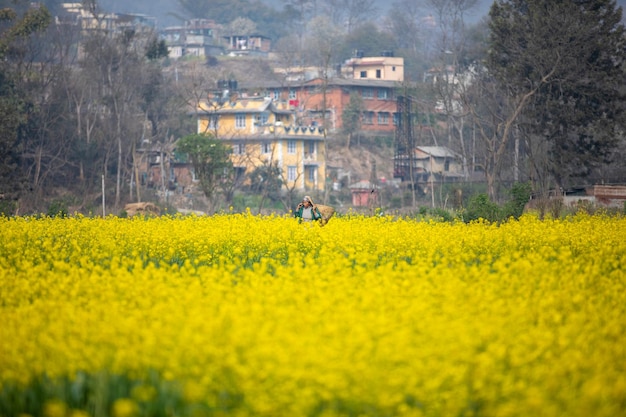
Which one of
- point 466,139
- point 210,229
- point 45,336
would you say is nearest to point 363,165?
point 466,139

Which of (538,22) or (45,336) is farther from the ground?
(538,22)

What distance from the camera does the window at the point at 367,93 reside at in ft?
255

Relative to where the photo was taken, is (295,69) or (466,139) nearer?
(466,139)

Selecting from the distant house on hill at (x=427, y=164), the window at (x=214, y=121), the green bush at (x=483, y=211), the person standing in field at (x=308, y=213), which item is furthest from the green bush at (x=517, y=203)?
the distant house on hill at (x=427, y=164)

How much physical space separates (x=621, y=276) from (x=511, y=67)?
3023 cm

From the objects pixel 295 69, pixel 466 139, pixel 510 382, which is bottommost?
pixel 510 382

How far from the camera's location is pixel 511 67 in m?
44.1

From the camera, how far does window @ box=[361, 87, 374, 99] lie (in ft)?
255

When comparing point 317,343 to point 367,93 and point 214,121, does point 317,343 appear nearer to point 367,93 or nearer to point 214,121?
point 214,121

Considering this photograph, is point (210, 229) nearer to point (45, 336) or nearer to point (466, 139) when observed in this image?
point (45, 336)

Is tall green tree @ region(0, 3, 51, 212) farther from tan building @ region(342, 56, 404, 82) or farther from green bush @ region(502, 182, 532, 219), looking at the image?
tan building @ region(342, 56, 404, 82)

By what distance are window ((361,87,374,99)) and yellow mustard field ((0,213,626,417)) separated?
62714 mm

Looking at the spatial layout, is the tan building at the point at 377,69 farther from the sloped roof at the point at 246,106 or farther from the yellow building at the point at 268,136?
the sloped roof at the point at 246,106

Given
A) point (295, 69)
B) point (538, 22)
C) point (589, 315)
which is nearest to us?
point (589, 315)
